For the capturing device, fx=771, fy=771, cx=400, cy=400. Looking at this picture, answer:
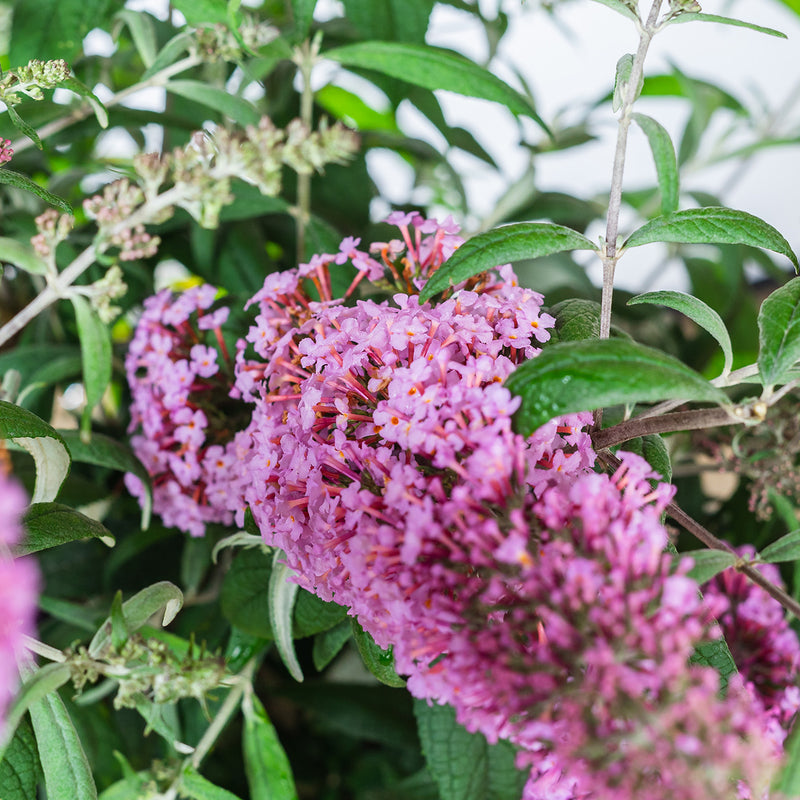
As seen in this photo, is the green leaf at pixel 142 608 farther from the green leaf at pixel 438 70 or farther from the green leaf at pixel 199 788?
the green leaf at pixel 438 70

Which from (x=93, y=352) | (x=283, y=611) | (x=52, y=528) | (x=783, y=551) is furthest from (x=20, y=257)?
(x=783, y=551)

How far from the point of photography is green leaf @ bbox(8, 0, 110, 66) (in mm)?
604

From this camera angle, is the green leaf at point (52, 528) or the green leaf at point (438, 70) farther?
the green leaf at point (438, 70)

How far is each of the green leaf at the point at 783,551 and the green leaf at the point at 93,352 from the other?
45 centimetres

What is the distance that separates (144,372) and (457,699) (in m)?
0.55

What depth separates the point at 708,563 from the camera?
400 millimetres

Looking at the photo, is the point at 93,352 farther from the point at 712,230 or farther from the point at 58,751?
the point at 712,230

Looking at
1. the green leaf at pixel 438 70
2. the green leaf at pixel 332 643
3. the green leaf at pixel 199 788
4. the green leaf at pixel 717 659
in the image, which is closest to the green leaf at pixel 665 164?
the green leaf at pixel 438 70

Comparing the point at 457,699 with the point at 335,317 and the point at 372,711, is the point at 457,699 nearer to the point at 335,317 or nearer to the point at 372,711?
the point at 335,317

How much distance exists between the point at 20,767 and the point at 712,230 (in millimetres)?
517

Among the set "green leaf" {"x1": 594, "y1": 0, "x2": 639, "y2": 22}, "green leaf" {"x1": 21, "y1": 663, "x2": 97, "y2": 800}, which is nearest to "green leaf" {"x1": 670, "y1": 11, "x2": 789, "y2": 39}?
"green leaf" {"x1": 594, "y1": 0, "x2": 639, "y2": 22}

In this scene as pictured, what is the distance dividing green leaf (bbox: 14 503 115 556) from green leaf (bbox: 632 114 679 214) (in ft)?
1.29

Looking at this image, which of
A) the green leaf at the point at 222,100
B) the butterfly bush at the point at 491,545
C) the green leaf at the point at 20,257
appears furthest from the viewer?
the green leaf at the point at 222,100

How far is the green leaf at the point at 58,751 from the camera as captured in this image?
1.49 feet
